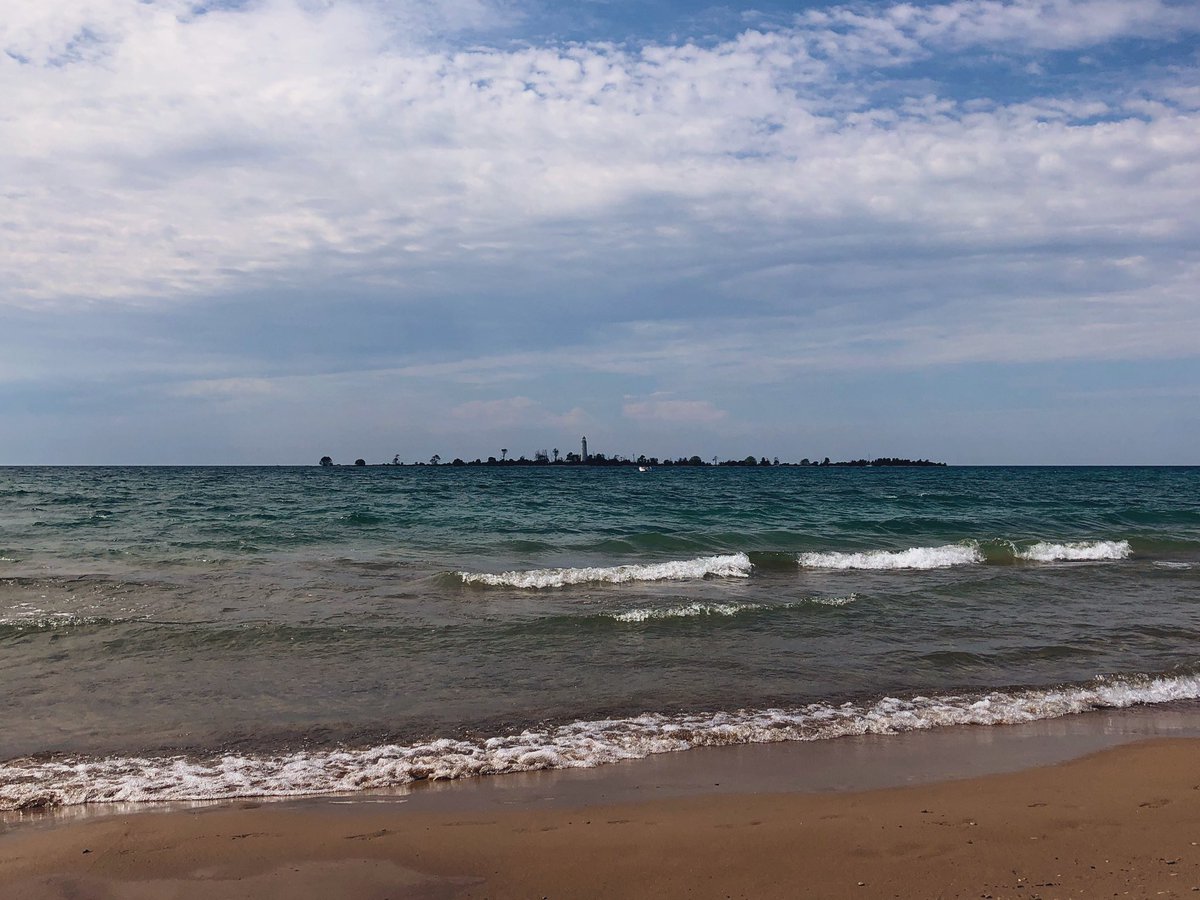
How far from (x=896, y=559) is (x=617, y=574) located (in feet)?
24.5

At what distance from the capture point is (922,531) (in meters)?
25.5

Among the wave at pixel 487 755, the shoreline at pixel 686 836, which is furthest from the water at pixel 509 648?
the shoreline at pixel 686 836

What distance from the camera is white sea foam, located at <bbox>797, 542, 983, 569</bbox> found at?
18188mm

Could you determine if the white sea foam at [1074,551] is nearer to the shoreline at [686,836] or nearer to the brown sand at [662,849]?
the shoreline at [686,836]

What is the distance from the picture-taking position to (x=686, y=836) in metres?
4.84

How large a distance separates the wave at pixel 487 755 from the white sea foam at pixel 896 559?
33.5ft

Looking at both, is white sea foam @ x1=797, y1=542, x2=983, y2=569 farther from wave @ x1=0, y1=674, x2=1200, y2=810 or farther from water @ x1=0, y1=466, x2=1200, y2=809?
wave @ x1=0, y1=674, x2=1200, y2=810

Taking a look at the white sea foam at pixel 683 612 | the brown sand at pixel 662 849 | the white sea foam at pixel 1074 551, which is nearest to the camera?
the brown sand at pixel 662 849

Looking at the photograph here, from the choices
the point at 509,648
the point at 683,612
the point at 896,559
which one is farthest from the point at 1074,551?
the point at 509,648

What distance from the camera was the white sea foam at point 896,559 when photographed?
18.2 meters

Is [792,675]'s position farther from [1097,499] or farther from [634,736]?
[1097,499]

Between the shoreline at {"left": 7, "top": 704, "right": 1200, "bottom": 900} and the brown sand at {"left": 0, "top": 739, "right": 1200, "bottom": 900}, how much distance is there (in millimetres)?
13

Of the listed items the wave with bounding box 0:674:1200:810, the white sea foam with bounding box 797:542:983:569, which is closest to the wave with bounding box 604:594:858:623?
the wave with bounding box 0:674:1200:810

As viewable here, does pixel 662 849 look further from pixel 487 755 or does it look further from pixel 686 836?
pixel 487 755
